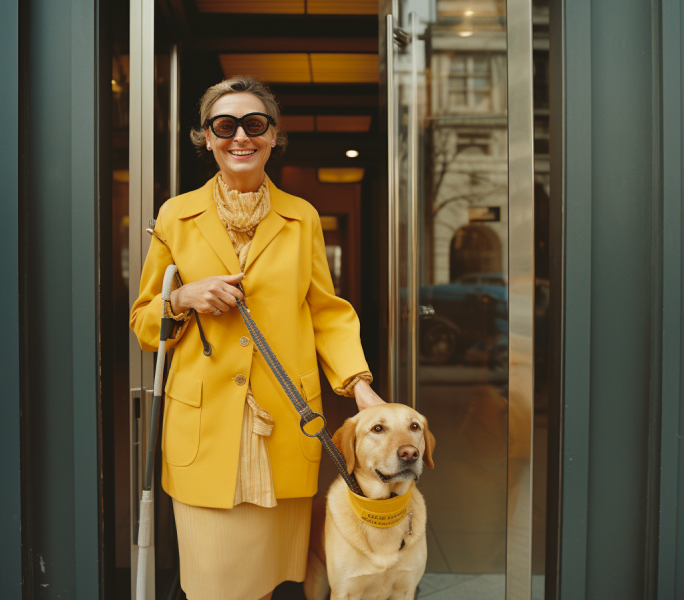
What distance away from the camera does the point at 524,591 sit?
188cm

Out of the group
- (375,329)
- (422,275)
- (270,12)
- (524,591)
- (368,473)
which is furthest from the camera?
(375,329)

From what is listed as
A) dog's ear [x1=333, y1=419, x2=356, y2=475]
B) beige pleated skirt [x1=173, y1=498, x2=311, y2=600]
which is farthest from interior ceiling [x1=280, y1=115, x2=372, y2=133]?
beige pleated skirt [x1=173, y1=498, x2=311, y2=600]

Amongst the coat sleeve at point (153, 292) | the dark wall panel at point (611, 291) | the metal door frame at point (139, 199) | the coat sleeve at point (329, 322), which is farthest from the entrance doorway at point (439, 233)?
the coat sleeve at point (329, 322)

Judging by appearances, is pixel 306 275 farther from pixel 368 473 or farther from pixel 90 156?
pixel 90 156

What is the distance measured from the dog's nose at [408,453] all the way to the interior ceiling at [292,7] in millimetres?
3153

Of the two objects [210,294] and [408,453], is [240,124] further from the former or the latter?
[408,453]

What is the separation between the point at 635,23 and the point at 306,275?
5.10 ft

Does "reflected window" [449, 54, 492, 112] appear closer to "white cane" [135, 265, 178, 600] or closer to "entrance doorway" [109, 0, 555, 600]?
"entrance doorway" [109, 0, 555, 600]

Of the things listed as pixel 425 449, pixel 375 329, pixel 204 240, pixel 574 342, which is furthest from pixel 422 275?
pixel 375 329

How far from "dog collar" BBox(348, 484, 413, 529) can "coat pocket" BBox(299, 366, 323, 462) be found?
19cm

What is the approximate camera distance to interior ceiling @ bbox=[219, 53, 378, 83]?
13.1 feet

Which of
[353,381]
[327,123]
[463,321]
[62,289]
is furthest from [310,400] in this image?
[327,123]

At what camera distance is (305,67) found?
4297 mm

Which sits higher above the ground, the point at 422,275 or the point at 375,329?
the point at 422,275
